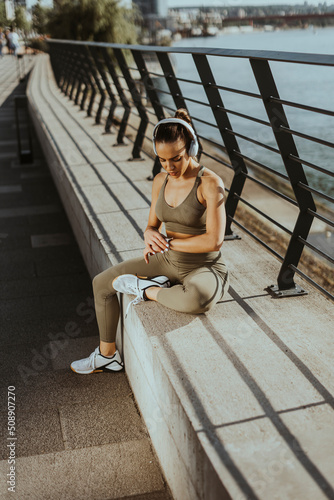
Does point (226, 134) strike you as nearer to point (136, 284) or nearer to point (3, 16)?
point (136, 284)

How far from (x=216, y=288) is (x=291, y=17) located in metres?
28.6

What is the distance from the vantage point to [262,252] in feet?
13.6

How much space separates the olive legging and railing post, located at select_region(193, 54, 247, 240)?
1.11 metres

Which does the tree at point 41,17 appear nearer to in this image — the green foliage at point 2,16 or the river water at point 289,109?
the river water at point 289,109

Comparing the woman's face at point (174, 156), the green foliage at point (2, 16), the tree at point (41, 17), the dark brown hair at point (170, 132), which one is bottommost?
the green foliage at point (2, 16)

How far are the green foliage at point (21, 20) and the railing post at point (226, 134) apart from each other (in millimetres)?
73073

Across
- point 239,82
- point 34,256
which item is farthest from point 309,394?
point 239,82

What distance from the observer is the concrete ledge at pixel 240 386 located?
2.03 meters

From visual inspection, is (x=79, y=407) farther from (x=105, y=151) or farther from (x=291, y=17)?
(x=291, y=17)

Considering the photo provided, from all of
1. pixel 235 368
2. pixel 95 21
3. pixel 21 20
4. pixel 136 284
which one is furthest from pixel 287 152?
pixel 21 20

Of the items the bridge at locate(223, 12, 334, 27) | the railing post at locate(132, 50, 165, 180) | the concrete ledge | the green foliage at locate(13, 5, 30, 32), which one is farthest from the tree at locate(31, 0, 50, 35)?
the concrete ledge

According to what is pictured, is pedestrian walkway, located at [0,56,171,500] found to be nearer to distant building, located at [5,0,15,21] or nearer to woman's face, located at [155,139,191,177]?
woman's face, located at [155,139,191,177]

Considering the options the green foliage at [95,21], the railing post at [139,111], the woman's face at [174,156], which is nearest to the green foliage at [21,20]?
the green foliage at [95,21]

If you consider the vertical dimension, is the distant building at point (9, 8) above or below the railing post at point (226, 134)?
below
